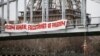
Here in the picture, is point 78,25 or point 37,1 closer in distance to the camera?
point 78,25

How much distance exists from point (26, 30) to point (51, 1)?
118ft

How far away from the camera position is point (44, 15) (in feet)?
157

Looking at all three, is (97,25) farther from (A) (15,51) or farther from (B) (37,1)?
(B) (37,1)

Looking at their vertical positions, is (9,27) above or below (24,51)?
above

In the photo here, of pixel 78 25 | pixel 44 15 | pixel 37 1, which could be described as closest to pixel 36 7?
pixel 37 1

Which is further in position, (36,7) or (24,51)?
(36,7)

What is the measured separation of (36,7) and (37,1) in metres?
1.77

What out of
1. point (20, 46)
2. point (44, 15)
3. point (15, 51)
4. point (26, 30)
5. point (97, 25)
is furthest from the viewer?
point (20, 46)

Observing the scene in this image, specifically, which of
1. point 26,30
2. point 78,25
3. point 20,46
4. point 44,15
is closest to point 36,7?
→ point 20,46

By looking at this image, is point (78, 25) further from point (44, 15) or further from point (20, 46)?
point (20, 46)

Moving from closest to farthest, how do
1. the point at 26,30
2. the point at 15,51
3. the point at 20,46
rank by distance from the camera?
the point at 26,30
the point at 15,51
the point at 20,46

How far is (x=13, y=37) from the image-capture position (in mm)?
44906

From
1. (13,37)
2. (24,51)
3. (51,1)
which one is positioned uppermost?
(51,1)

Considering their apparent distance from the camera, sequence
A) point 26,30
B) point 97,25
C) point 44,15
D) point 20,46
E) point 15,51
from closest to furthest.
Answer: point 97,25
point 26,30
point 44,15
point 15,51
point 20,46
